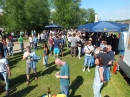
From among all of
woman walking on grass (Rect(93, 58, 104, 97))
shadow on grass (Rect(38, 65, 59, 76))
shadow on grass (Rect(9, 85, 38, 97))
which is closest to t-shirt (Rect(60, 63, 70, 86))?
woman walking on grass (Rect(93, 58, 104, 97))

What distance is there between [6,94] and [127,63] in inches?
220

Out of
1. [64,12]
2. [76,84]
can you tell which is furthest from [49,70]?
[64,12]

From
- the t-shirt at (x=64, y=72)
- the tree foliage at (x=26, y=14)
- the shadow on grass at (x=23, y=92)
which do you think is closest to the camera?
the t-shirt at (x=64, y=72)

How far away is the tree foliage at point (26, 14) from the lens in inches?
952

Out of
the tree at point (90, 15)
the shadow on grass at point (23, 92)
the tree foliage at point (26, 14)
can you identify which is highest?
the tree at point (90, 15)

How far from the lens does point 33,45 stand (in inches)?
580

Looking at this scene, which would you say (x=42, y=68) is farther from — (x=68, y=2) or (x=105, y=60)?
(x=68, y=2)

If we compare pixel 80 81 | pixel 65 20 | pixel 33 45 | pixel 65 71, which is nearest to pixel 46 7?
pixel 65 20

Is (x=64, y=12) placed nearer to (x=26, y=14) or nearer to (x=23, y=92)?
(x=26, y=14)

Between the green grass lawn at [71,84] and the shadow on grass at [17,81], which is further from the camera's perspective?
the shadow on grass at [17,81]

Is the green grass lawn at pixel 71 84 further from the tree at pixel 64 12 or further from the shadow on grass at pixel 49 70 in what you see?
the tree at pixel 64 12

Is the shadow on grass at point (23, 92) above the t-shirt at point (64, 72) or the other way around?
the other way around

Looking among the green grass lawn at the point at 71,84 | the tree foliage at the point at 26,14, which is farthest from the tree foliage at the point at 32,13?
the green grass lawn at the point at 71,84

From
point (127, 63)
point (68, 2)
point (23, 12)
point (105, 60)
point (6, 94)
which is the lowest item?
point (6, 94)
